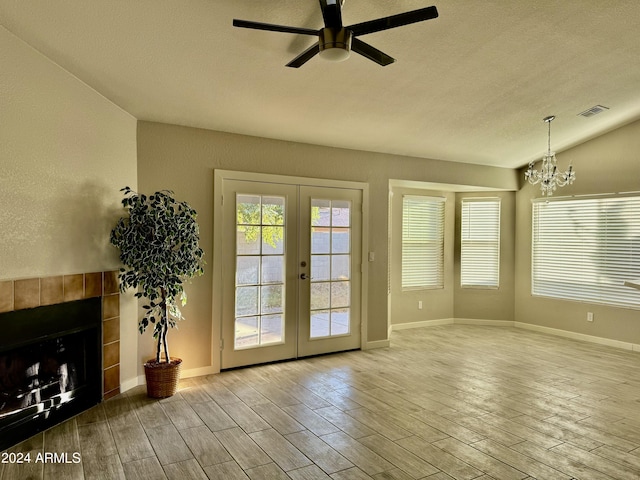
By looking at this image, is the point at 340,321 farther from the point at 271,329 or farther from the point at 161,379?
the point at 161,379

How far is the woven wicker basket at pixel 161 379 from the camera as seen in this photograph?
366 cm

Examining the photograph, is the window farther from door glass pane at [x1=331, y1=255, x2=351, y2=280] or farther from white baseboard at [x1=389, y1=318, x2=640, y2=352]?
door glass pane at [x1=331, y1=255, x2=351, y2=280]

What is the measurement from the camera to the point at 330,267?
5.06 meters

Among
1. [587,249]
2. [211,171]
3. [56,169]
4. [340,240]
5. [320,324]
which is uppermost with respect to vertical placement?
[211,171]

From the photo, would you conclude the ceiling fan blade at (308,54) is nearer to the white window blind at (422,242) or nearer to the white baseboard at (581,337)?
the white window blind at (422,242)

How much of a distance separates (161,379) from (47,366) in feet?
2.84

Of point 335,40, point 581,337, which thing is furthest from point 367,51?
point 581,337

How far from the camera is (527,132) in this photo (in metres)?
5.32

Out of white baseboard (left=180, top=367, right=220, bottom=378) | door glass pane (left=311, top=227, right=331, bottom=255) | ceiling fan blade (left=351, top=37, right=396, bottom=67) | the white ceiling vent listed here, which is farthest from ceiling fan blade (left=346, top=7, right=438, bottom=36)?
the white ceiling vent

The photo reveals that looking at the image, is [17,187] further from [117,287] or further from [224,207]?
[224,207]

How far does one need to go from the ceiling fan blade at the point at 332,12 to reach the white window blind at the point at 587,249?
5.16m

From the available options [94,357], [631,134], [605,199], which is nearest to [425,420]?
[94,357]

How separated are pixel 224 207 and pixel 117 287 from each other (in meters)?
1.25

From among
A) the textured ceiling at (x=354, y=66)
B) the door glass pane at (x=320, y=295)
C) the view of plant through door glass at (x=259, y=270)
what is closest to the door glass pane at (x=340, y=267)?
the door glass pane at (x=320, y=295)
